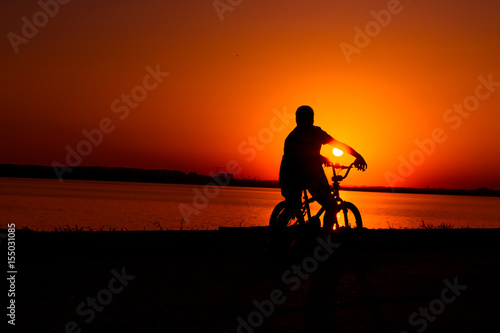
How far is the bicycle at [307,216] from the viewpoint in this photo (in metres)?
8.62

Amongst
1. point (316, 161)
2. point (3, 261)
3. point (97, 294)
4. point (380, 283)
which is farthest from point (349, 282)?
point (3, 261)

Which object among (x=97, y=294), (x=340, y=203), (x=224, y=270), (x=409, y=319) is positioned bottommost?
(x=409, y=319)

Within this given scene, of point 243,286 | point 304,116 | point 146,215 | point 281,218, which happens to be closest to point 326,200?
point 281,218

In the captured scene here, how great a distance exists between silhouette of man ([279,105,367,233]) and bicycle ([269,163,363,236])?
88 millimetres

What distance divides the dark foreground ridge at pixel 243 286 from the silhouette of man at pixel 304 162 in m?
0.70

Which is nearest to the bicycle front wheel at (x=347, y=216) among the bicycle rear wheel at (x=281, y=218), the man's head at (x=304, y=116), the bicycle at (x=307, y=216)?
the bicycle at (x=307, y=216)

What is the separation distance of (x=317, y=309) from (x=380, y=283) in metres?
→ 1.77

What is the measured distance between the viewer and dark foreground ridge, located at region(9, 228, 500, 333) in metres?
5.00

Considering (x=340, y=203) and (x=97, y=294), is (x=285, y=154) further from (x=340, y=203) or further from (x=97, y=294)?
(x=97, y=294)

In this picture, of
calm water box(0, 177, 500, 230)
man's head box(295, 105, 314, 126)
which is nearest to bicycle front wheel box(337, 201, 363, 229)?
man's head box(295, 105, 314, 126)

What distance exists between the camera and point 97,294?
231 inches

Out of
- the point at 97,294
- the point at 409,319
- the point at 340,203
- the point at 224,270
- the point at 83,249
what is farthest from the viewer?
the point at 340,203

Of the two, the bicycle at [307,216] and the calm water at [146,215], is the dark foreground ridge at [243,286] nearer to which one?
the bicycle at [307,216]

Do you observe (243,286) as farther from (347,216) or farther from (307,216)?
(347,216)
